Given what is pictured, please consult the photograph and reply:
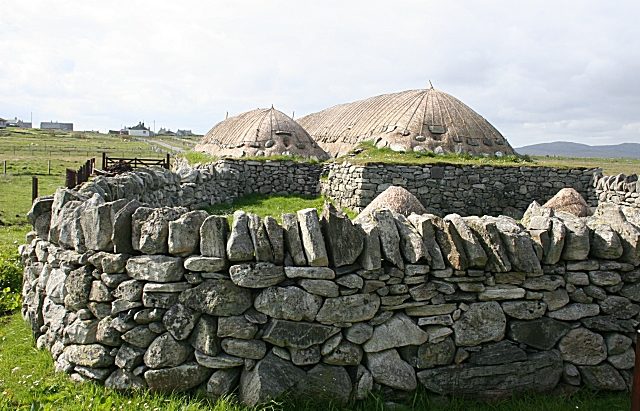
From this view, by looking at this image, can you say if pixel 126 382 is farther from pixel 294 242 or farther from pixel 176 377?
pixel 294 242

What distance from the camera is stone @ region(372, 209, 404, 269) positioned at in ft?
15.4

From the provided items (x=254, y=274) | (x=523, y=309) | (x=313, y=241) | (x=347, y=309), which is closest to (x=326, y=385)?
(x=347, y=309)

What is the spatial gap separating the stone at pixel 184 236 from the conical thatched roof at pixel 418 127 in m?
18.0

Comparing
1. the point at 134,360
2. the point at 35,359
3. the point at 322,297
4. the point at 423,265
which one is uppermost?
the point at 423,265

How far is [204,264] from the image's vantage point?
4570 millimetres

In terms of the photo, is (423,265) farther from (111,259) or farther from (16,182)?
(16,182)

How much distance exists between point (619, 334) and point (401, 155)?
16391 millimetres

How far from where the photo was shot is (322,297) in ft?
15.3

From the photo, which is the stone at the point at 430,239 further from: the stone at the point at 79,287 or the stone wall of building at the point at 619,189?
the stone wall of building at the point at 619,189

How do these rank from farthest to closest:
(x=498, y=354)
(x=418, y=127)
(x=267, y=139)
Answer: (x=267, y=139)
(x=418, y=127)
(x=498, y=354)

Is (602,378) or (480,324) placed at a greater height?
(480,324)

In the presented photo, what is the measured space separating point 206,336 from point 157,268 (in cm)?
73

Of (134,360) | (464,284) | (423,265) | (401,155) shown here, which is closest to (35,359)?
(134,360)

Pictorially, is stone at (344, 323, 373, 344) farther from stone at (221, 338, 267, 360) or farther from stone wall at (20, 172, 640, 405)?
stone at (221, 338, 267, 360)
